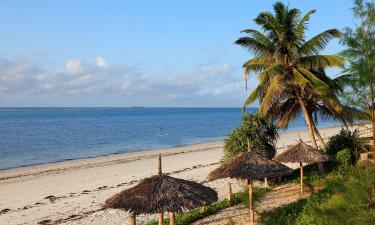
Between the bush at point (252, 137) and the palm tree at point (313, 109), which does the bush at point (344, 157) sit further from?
the bush at point (252, 137)

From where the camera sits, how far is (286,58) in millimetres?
19469

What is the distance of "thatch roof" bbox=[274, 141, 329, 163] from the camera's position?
51.4ft

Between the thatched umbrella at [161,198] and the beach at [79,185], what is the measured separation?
5422mm

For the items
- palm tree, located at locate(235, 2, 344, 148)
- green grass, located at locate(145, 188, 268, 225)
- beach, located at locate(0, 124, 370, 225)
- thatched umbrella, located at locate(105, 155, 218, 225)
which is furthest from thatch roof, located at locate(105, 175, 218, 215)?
palm tree, located at locate(235, 2, 344, 148)

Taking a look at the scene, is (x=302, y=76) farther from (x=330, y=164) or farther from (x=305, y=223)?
(x=305, y=223)

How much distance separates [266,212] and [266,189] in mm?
3821

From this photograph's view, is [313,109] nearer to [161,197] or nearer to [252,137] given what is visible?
[252,137]

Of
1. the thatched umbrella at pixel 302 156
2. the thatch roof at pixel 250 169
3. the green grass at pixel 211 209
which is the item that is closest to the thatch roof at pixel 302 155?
the thatched umbrella at pixel 302 156

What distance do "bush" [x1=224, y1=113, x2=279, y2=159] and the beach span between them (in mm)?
2117

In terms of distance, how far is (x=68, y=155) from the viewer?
40.2m

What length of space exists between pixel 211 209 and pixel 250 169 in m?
2.57

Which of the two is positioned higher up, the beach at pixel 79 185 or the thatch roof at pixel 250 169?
the thatch roof at pixel 250 169

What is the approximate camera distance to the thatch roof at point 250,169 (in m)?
12.7

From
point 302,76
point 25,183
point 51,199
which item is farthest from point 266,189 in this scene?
point 25,183
